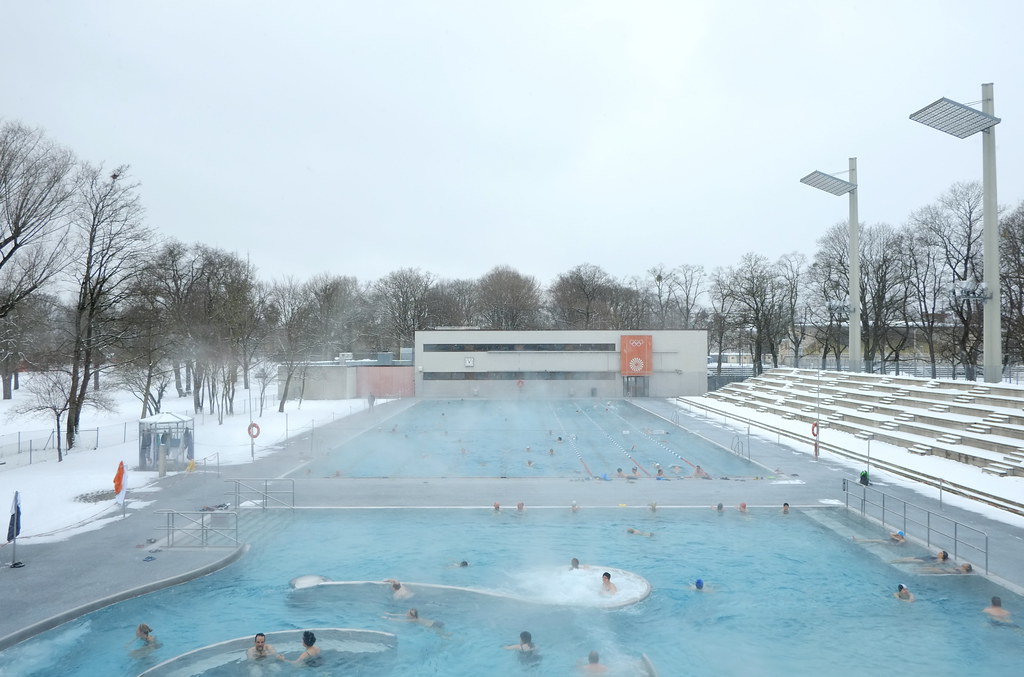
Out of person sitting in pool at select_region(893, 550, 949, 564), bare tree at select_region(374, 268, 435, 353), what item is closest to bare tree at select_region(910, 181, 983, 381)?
person sitting in pool at select_region(893, 550, 949, 564)

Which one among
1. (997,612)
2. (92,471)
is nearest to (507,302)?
(92,471)

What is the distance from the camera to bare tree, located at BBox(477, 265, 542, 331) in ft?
269

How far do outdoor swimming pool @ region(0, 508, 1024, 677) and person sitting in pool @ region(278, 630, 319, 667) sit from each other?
217 millimetres

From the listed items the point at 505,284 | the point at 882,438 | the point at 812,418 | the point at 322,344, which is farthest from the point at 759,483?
the point at 505,284

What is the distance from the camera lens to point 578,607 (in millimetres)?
12430

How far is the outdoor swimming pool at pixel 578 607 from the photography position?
1062 centimetres

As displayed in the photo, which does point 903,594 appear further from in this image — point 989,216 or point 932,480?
point 989,216

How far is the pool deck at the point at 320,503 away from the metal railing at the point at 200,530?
31 cm

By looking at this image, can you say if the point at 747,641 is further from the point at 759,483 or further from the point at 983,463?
the point at 983,463

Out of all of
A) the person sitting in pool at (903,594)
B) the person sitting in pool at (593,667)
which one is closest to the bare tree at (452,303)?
the person sitting in pool at (903,594)

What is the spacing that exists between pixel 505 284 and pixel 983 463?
63.7m

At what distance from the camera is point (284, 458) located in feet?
87.9

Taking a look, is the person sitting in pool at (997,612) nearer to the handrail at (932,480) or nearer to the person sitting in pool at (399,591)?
the handrail at (932,480)

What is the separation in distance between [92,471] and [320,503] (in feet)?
30.2
